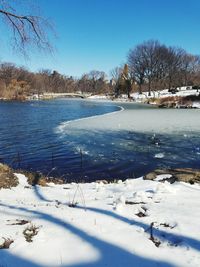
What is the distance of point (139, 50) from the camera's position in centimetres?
9444

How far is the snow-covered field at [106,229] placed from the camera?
4039 millimetres

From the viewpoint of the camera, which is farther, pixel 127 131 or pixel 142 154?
pixel 127 131

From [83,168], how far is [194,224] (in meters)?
8.78

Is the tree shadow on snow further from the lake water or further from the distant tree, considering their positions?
the distant tree

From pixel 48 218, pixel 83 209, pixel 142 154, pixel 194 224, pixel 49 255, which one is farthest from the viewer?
pixel 142 154

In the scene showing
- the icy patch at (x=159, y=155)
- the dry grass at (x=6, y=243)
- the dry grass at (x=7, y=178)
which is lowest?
the icy patch at (x=159, y=155)

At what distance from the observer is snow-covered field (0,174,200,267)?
404cm

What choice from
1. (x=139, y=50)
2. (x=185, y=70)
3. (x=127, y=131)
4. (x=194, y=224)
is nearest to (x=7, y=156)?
(x=127, y=131)

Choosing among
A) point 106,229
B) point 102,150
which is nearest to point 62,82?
point 102,150

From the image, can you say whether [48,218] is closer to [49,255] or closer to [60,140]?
[49,255]

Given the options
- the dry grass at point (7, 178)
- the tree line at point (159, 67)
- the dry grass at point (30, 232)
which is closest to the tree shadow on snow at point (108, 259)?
the dry grass at point (30, 232)

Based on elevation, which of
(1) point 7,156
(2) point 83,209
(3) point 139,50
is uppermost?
(3) point 139,50

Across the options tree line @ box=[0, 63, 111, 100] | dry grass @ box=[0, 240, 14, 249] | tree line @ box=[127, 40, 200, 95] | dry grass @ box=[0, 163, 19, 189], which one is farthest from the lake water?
tree line @ box=[0, 63, 111, 100]

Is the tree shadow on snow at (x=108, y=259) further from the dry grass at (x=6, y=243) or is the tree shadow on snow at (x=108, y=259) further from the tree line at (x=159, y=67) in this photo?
the tree line at (x=159, y=67)
